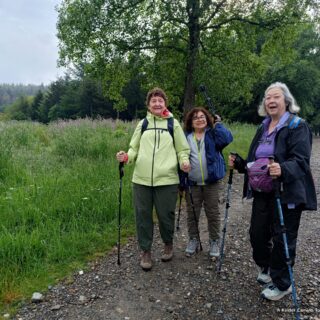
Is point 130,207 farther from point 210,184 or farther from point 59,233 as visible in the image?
point 210,184

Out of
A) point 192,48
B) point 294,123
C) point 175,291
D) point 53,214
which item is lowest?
point 175,291

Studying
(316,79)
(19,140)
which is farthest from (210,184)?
(316,79)

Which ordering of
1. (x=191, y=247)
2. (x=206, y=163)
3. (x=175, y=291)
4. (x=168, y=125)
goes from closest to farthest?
(x=175, y=291)
(x=168, y=125)
(x=206, y=163)
(x=191, y=247)

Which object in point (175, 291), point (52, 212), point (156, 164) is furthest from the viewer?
point (52, 212)

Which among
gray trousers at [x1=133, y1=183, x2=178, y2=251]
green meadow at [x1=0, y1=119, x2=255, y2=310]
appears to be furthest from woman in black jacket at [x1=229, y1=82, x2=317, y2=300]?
green meadow at [x1=0, y1=119, x2=255, y2=310]

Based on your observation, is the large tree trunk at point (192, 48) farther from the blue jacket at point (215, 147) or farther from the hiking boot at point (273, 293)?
the hiking boot at point (273, 293)

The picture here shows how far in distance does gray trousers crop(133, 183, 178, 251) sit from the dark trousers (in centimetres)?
120

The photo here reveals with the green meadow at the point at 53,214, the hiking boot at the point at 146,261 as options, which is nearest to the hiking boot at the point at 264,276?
the hiking boot at the point at 146,261

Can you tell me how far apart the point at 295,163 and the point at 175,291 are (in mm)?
2205

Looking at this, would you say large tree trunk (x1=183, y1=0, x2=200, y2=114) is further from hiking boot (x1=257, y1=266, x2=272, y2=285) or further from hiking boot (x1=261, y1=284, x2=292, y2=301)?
hiking boot (x1=261, y1=284, x2=292, y2=301)

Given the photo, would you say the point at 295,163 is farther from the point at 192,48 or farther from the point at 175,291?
the point at 192,48

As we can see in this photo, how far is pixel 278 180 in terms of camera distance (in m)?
3.56

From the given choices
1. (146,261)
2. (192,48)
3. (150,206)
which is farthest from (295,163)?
(192,48)

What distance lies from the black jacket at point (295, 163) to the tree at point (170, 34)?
749 cm
